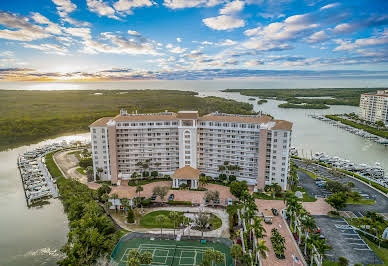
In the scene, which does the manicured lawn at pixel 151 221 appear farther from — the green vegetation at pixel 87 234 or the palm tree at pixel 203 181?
the palm tree at pixel 203 181

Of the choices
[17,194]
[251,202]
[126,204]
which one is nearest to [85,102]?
[17,194]

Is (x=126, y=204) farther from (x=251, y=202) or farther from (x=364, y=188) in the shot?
(x=364, y=188)

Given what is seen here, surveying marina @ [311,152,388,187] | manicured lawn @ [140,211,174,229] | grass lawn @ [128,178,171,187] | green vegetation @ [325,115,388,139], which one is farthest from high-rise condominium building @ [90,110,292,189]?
green vegetation @ [325,115,388,139]

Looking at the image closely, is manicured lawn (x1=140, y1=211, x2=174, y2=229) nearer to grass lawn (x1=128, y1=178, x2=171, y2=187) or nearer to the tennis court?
the tennis court

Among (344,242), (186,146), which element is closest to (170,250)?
(344,242)

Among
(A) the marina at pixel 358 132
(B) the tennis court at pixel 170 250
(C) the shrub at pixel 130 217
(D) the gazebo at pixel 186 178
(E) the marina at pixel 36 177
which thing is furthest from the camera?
(A) the marina at pixel 358 132

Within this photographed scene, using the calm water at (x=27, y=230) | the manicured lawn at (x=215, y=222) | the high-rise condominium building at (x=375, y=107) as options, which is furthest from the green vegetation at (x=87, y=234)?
the high-rise condominium building at (x=375, y=107)
